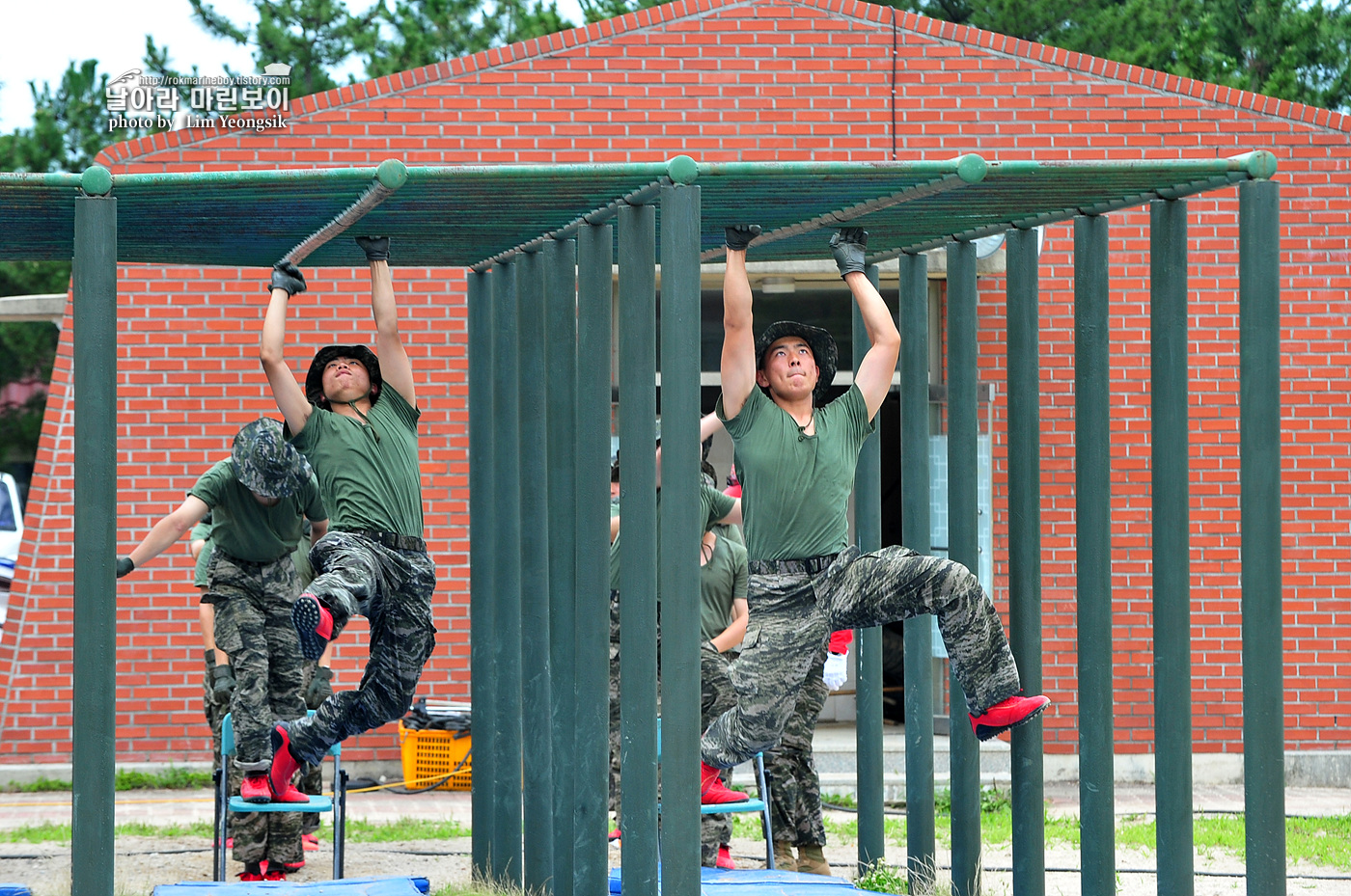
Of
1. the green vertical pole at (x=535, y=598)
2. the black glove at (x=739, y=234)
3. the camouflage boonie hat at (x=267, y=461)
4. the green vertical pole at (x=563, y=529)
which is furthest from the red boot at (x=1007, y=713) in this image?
the camouflage boonie hat at (x=267, y=461)

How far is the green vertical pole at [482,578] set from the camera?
23.3 ft

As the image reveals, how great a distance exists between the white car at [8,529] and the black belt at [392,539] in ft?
32.1

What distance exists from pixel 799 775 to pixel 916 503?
4.85 ft

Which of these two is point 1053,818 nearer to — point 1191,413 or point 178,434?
point 1191,413

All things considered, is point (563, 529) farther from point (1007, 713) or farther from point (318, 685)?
point (318, 685)

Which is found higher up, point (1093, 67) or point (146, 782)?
point (1093, 67)

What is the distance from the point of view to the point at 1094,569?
19.8 ft

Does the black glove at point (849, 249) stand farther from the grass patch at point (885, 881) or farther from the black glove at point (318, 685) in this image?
the black glove at point (318, 685)

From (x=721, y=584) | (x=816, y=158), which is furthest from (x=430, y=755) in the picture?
(x=816, y=158)

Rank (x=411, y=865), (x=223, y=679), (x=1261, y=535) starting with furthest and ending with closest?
(x=411, y=865), (x=223, y=679), (x=1261, y=535)

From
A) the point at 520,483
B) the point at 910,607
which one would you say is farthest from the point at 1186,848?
the point at 520,483

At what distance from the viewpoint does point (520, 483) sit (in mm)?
6738

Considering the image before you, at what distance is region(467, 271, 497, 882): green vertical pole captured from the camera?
7.10 metres

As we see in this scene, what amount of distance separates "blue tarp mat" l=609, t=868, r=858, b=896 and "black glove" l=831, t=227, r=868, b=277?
2326 millimetres
